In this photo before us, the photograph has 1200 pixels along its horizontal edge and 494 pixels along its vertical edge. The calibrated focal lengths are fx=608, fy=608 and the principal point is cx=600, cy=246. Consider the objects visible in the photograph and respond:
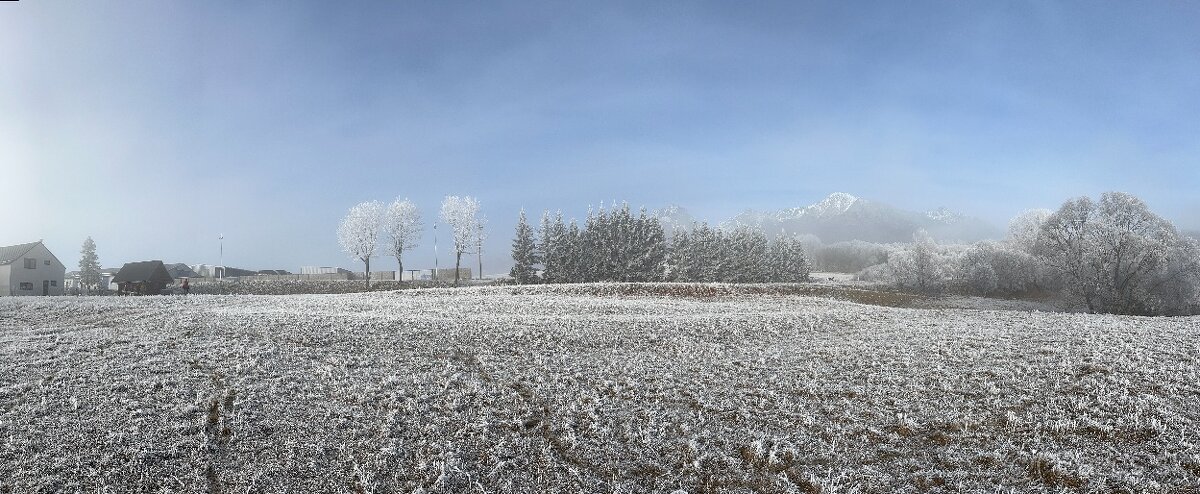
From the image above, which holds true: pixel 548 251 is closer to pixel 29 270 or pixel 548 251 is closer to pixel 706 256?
pixel 706 256

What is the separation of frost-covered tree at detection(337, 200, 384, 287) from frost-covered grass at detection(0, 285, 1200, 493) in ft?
177

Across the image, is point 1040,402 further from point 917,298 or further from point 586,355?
point 917,298

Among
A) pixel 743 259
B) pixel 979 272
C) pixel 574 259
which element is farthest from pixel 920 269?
pixel 574 259

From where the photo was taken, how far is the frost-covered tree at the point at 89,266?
86688 mm

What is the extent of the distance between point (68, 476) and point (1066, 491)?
1442 centimetres

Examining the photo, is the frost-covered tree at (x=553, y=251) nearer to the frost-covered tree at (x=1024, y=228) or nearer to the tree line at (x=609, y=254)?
the tree line at (x=609, y=254)

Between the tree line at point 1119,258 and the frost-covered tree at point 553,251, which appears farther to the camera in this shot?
the frost-covered tree at point 553,251

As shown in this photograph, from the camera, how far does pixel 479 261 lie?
78.2 m

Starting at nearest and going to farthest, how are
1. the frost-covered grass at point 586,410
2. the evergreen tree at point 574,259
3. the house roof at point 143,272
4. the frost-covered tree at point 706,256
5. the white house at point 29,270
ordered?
the frost-covered grass at point 586,410, the house roof at point 143,272, the white house at point 29,270, the evergreen tree at point 574,259, the frost-covered tree at point 706,256

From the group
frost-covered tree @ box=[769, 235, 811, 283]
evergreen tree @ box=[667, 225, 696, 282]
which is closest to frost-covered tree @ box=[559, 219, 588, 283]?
evergreen tree @ box=[667, 225, 696, 282]

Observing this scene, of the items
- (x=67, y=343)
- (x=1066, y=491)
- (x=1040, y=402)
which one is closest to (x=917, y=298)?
(x=1040, y=402)

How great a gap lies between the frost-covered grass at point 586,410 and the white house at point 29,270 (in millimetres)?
59192

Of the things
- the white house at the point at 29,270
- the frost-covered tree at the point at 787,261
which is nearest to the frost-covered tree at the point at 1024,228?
the frost-covered tree at the point at 787,261

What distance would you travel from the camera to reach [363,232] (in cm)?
7312
